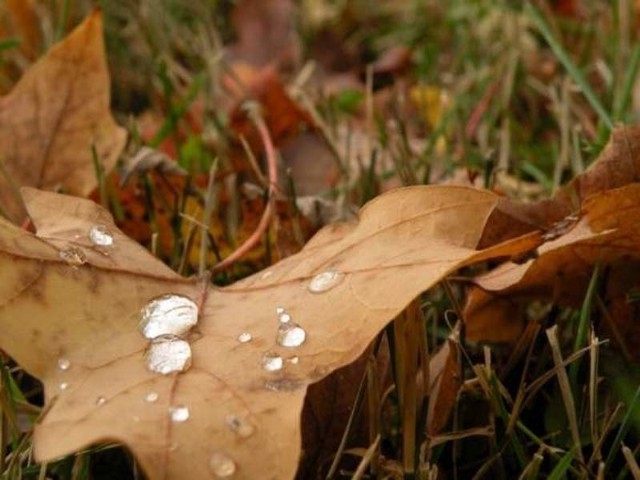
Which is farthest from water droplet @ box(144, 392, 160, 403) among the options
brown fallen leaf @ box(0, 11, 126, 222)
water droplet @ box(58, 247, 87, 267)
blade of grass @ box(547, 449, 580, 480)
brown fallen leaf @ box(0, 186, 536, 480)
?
brown fallen leaf @ box(0, 11, 126, 222)

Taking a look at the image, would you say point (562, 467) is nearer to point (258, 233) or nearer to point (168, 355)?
point (168, 355)

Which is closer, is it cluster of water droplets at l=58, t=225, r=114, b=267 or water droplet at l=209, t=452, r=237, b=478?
water droplet at l=209, t=452, r=237, b=478

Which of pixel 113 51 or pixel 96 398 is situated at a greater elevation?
pixel 96 398

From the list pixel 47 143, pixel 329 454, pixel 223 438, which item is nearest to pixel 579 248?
pixel 329 454

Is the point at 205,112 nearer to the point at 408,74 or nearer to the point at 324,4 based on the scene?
the point at 408,74

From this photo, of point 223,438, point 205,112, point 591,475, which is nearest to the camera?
point 223,438

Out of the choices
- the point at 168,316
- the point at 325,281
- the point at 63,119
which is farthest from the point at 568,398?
the point at 63,119

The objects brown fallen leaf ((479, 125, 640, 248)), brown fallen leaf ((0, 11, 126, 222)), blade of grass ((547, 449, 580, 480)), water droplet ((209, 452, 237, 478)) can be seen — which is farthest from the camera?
brown fallen leaf ((0, 11, 126, 222))

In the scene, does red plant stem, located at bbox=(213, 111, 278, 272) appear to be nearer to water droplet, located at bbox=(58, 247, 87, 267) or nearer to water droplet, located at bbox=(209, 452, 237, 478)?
water droplet, located at bbox=(58, 247, 87, 267)
